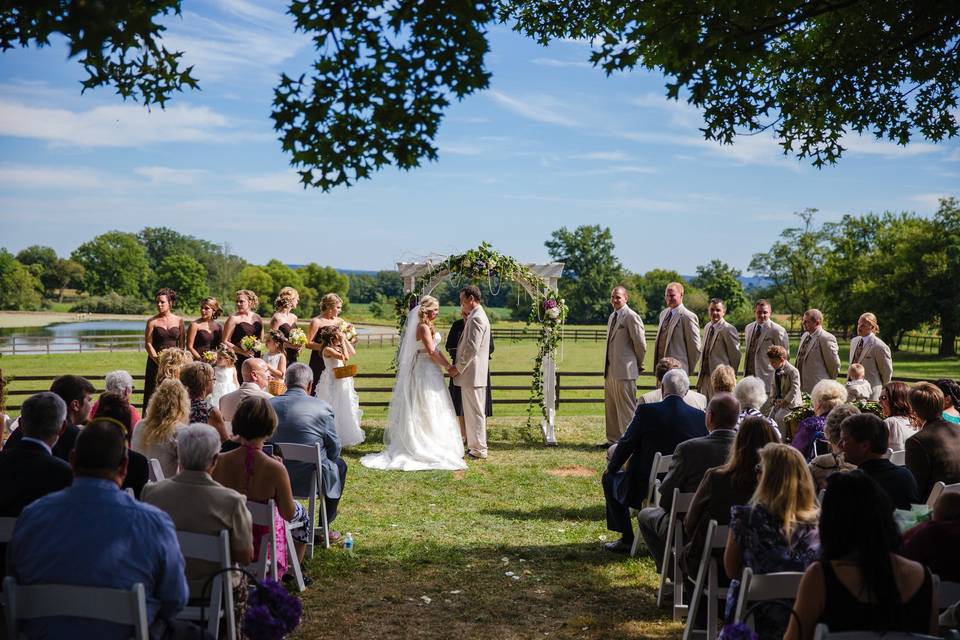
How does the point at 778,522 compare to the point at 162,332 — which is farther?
the point at 162,332

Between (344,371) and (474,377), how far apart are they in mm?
1827

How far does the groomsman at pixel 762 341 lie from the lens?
11820mm

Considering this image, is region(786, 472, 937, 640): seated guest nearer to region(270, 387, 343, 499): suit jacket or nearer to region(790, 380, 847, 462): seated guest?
region(790, 380, 847, 462): seated guest

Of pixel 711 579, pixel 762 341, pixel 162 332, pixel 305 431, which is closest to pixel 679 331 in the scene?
pixel 762 341

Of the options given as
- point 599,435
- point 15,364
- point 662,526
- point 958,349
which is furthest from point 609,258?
point 662,526

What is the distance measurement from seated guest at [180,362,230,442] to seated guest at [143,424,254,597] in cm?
215

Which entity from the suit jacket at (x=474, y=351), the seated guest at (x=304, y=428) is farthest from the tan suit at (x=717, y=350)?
the seated guest at (x=304, y=428)

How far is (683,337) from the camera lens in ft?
38.8

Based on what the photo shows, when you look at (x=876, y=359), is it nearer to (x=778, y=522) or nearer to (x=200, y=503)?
(x=778, y=522)

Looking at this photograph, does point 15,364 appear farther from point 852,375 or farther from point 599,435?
point 852,375

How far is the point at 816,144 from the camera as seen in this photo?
6.79 m

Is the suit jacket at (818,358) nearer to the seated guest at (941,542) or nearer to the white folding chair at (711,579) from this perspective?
the white folding chair at (711,579)

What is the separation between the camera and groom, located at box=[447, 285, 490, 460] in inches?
445

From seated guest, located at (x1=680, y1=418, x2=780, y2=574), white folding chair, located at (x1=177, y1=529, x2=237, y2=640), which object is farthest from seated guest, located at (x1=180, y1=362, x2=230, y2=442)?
seated guest, located at (x1=680, y1=418, x2=780, y2=574)
